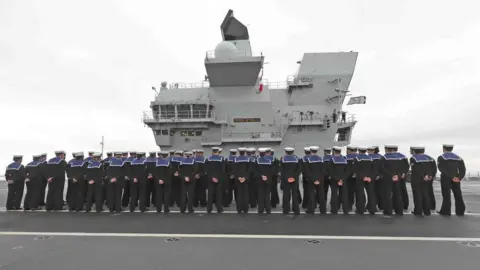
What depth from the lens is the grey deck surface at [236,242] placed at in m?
3.81

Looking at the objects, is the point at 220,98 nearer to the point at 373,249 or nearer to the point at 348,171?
the point at 348,171

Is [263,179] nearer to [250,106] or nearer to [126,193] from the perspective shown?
[126,193]

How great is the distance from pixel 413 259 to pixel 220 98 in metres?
19.5

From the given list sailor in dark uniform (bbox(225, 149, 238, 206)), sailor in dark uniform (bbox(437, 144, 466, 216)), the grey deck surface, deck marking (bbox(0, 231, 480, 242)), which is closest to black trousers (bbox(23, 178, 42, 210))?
the grey deck surface

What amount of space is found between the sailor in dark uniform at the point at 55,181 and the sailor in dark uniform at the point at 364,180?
842 cm

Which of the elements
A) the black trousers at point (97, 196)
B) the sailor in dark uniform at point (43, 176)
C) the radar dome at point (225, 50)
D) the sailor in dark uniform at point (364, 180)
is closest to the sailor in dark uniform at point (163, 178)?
the black trousers at point (97, 196)

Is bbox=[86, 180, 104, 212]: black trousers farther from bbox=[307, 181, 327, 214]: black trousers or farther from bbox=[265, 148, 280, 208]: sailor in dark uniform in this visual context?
bbox=[307, 181, 327, 214]: black trousers

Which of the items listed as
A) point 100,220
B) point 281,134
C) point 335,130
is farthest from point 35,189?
point 335,130

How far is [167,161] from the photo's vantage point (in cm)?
806

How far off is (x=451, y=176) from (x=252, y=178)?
16.7ft

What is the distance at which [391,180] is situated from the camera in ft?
24.1

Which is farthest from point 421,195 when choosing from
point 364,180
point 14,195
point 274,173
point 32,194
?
point 14,195

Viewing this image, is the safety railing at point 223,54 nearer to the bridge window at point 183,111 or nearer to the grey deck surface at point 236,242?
the bridge window at point 183,111

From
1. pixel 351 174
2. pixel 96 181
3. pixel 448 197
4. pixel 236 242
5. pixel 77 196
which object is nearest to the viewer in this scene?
pixel 236 242
